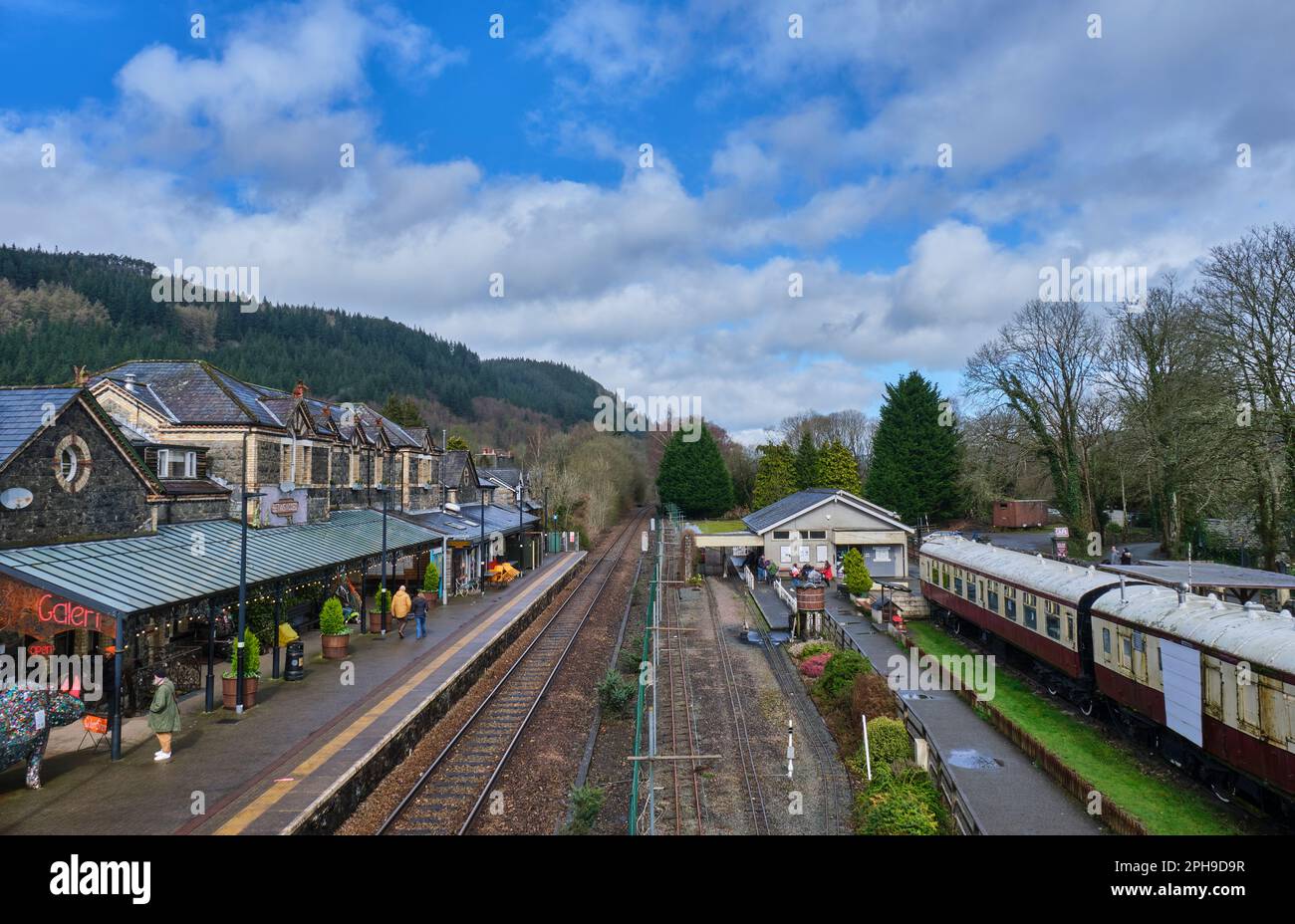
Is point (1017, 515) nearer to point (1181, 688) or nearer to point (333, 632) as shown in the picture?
point (1181, 688)

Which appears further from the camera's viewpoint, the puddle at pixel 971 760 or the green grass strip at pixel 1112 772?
the puddle at pixel 971 760

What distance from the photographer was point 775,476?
73.2 metres

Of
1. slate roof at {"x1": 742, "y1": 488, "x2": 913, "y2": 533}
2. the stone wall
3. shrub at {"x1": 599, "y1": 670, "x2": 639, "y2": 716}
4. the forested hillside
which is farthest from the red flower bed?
the forested hillside

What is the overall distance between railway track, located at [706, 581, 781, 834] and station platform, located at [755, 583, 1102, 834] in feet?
11.4

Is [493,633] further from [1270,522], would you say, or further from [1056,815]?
[1270,522]

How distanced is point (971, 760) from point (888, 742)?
1.74m

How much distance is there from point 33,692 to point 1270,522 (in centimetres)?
3837

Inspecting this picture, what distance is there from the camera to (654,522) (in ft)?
260

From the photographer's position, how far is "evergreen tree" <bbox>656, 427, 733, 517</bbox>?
8025cm

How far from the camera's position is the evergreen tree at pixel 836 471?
67312mm

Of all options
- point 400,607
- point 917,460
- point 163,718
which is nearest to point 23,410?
point 163,718

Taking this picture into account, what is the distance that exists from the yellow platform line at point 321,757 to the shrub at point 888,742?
34.8ft

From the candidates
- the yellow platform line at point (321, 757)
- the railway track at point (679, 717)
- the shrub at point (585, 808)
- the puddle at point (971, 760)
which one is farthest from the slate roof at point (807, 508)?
the shrub at point (585, 808)

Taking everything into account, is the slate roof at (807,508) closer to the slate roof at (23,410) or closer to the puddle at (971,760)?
the puddle at (971,760)
